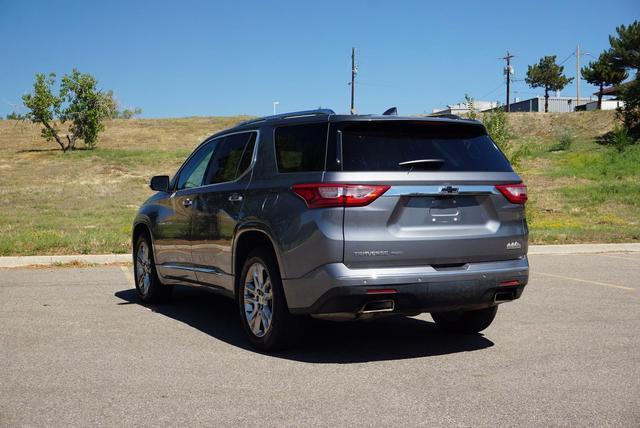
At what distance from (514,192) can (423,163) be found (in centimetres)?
→ 86

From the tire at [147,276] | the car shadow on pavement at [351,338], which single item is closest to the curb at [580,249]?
the car shadow on pavement at [351,338]

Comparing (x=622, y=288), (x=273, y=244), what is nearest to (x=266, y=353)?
(x=273, y=244)

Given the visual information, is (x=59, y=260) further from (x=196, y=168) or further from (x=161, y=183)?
(x=196, y=168)

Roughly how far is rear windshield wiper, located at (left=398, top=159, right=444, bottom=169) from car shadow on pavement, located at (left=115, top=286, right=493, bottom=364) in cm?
151

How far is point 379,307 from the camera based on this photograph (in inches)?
221

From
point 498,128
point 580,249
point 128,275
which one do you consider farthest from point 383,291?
point 498,128

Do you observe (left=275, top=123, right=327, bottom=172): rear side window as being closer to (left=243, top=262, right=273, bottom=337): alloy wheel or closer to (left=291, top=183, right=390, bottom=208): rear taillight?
(left=291, top=183, right=390, bottom=208): rear taillight

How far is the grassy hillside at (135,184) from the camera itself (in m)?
17.6

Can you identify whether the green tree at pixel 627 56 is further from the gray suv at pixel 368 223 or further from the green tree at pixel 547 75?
the gray suv at pixel 368 223

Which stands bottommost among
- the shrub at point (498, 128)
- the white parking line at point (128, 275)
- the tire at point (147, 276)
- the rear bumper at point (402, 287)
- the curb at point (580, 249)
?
the curb at point (580, 249)

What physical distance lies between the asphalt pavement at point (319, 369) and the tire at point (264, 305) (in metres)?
0.15

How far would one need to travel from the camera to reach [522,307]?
866cm

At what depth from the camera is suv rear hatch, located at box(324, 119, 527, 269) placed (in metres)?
5.59

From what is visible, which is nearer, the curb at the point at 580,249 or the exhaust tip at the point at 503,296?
the exhaust tip at the point at 503,296
